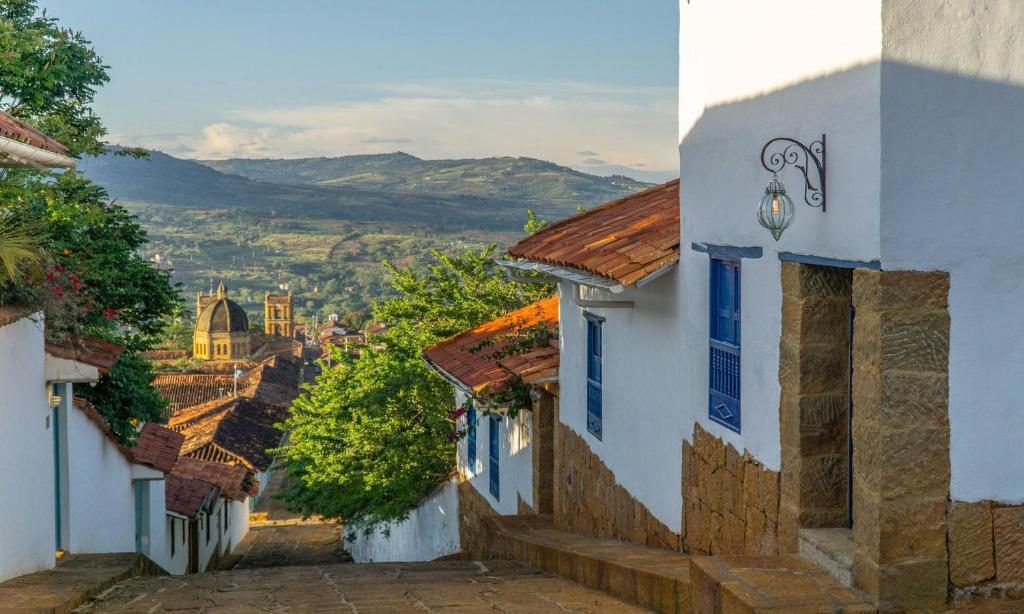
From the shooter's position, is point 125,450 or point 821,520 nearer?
point 821,520

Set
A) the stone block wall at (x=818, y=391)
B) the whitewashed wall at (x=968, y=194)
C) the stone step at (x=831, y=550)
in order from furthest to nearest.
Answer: the stone block wall at (x=818, y=391) < the stone step at (x=831, y=550) < the whitewashed wall at (x=968, y=194)

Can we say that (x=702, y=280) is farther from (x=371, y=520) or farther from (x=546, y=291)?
(x=546, y=291)

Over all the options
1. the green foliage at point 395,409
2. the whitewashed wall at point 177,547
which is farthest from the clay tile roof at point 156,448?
the green foliage at point 395,409

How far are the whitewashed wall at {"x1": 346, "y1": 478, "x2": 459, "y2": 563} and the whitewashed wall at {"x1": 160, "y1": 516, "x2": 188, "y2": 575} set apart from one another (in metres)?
3.82

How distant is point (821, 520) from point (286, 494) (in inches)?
789

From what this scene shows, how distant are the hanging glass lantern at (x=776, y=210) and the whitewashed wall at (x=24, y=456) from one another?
570cm

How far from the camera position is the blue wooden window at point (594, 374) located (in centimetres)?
1108

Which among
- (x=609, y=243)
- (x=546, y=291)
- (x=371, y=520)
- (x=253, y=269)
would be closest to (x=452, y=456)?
(x=371, y=520)

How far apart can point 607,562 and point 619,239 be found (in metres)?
2.73

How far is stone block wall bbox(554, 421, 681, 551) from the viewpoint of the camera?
930cm

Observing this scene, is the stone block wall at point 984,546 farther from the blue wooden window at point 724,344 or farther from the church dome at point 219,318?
the church dome at point 219,318

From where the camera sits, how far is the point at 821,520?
613 centimetres

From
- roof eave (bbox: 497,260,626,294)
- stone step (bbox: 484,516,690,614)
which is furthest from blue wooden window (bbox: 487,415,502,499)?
roof eave (bbox: 497,260,626,294)

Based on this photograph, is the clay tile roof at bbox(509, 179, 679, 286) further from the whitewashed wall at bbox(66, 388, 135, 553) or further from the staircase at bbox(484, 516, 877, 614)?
the whitewashed wall at bbox(66, 388, 135, 553)
